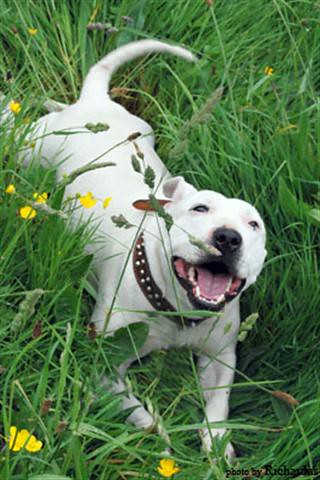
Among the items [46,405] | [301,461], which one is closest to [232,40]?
[301,461]

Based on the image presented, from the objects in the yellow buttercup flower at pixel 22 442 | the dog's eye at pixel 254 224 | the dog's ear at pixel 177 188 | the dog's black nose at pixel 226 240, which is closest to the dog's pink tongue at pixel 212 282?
the dog's black nose at pixel 226 240

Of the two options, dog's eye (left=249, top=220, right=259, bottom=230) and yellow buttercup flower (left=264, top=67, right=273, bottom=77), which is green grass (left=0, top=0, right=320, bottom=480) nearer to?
yellow buttercup flower (left=264, top=67, right=273, bottom=77)

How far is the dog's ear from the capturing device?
2795 mm

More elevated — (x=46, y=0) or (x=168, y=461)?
(x=46, y=0)

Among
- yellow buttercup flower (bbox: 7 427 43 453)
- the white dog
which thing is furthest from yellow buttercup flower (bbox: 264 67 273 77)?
yellow buttercup flower (bbox: 7 427 43 453)

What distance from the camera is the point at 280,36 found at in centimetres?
372

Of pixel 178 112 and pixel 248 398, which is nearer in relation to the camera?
pixel 248 398

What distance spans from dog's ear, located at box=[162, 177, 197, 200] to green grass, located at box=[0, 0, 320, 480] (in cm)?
29

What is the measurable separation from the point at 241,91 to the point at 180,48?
306 millimetres

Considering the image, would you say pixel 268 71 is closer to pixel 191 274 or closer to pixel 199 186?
pixel 199 186

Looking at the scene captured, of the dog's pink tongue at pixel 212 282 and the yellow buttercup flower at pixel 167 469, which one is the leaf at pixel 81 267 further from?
the yellow buttercup flower at pixel 167 469

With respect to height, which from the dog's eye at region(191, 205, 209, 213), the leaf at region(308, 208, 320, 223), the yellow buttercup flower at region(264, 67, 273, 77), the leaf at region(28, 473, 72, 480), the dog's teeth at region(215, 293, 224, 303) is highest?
the yellow buttercup flower at region(264, 67, 273, 77)

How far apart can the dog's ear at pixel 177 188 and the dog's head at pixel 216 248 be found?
0.12 meters

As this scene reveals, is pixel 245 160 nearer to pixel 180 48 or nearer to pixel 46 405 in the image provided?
pixel 180 48
